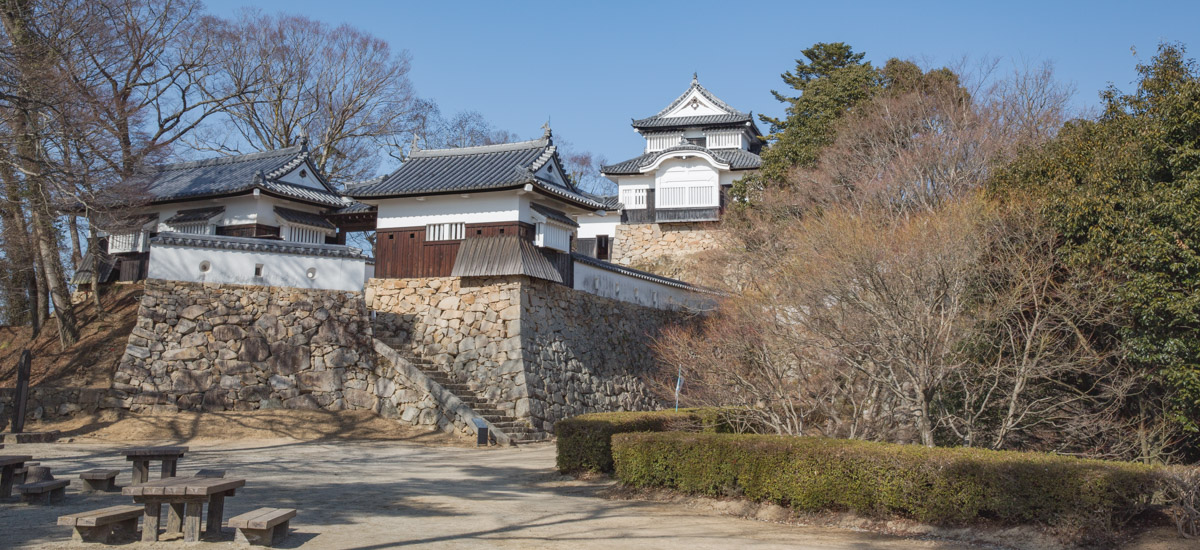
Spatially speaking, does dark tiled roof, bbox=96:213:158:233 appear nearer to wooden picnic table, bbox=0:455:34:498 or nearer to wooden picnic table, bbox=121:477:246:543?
wooden picnic table, bbox=0:455:34:498

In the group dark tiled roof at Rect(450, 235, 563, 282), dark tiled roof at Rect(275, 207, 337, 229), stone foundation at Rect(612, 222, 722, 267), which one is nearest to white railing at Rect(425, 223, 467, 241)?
dark tiled roof at Rect(450, 235, 563, 282)

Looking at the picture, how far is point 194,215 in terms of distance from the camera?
23094mm

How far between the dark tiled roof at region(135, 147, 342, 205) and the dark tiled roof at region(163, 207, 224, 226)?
0.51 metres

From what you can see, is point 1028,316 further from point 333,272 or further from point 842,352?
point 333,272

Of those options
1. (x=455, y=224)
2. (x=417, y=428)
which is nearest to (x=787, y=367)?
(x=417, y=428)

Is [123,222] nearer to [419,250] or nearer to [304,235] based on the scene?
[304,235]

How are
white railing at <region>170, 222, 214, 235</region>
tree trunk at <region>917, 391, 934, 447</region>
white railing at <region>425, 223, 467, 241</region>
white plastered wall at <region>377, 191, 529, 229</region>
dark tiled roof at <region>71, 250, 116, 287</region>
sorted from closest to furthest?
1. tree trunk at <region>917, 391, 934, 447</region>
2. white plastered wall at <region>377, 191, 529, 229</region>
3. white railing at <region>425, 223, 467, 241</region>
4. dark tiled roof at <region>71, 250, 116, 287</region>
5. white railing at <region>170, 222, 214, 235</region>

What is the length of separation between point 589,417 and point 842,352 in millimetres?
3980

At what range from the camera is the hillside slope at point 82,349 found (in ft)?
57.7

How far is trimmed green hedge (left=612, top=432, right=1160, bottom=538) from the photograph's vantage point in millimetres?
8266

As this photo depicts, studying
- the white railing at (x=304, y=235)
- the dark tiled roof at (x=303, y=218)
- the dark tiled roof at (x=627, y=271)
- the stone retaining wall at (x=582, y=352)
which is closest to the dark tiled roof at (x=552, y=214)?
the dark tiled roof at (x=627, y=271)

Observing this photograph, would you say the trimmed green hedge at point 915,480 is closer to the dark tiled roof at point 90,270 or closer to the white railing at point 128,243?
the dark tiled roof at point 90,270

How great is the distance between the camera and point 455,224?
826 inches

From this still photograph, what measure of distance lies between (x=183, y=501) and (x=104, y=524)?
65 cm
